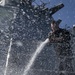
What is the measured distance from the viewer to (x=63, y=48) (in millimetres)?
7910

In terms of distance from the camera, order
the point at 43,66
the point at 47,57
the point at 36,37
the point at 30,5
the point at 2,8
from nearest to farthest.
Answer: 1. the point at 43,66
2. the point at 47,57
3. the point at 36,37
4. the point at 2,8
5. the point at 30,5

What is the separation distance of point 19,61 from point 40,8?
556 inches

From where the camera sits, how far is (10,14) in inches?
1177

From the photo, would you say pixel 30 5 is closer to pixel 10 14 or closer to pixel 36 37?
pixel 10 14

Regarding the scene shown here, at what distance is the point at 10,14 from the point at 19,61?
1172 centimetres

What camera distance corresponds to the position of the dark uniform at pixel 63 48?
7.68m

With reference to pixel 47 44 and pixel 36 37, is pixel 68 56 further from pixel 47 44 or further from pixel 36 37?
pixel 36 37

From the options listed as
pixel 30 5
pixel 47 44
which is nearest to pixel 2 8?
pixel 30 5

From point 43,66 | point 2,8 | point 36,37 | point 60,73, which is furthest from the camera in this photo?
point 2,8

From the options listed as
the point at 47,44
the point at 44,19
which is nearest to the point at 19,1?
the point at 44,19

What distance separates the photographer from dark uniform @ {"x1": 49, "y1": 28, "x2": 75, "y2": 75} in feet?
25.2

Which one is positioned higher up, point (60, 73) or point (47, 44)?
point (47, 44)

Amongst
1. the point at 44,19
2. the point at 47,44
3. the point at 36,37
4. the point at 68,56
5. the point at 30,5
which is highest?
the point at 30,5

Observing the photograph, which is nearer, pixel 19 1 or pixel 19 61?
pixel 19 61
